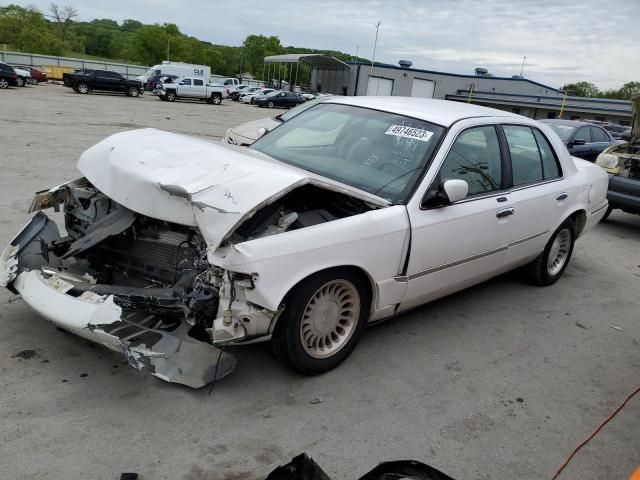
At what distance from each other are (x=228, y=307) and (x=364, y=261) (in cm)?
92

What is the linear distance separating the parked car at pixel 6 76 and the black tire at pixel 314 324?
29.1 metres

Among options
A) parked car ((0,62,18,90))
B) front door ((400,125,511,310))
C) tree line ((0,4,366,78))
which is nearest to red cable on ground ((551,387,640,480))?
front door ((400,125,511,310))

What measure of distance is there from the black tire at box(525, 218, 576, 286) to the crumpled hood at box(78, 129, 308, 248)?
10.2 feet

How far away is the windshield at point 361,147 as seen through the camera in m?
3.59

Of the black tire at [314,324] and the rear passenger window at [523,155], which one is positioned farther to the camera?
the rear passenger window at [523,155]

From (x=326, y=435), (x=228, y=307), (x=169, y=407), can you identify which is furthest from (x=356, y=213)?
(x=169, y=407)

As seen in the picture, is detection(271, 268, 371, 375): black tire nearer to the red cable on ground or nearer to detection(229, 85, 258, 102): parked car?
the red cable on ground

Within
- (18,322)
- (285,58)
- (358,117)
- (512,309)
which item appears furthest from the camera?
(285,58)

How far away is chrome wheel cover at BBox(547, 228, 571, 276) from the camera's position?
17.1 feet

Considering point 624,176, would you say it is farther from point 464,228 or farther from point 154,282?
point 154,282

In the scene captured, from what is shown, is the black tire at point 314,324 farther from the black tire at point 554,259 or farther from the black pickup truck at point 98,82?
the black pickup truck at point 98,82

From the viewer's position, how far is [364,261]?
126 inches

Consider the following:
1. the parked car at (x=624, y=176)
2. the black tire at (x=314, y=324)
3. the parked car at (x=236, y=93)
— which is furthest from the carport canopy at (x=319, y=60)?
the black tire at (x=314, y=324)

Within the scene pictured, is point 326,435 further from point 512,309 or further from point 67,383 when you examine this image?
point 512,309
